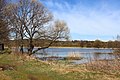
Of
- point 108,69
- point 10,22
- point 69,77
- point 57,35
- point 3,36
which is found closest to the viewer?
point 69,77

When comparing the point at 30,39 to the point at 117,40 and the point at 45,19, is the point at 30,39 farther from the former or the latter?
the point at 117,40

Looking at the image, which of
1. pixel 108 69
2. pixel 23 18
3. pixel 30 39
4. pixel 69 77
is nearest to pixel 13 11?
pixel 23 18

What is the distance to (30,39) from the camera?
46.6 metres

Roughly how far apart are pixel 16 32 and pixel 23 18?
2534 millimetres

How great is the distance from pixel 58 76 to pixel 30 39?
98.9 ft

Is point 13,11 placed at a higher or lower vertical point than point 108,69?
higher

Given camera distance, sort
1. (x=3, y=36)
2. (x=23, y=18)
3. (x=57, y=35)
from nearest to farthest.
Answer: (x=3, y=36) < (x=23, y=18) < (x=57, y=35)

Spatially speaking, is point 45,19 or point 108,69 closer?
point 108,69

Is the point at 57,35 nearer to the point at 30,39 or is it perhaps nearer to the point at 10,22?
the point at 30,39

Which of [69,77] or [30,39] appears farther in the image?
[30,39]

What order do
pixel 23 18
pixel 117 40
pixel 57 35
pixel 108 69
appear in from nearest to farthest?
1. pixel 108 69
2. pixel 117 40
3. pixel 23 18
4. pixel 57 35

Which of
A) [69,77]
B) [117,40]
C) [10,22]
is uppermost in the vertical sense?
[10,22]

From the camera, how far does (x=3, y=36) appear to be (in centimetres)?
3984

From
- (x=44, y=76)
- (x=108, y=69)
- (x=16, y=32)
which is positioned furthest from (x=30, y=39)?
(x=44, y=76)
